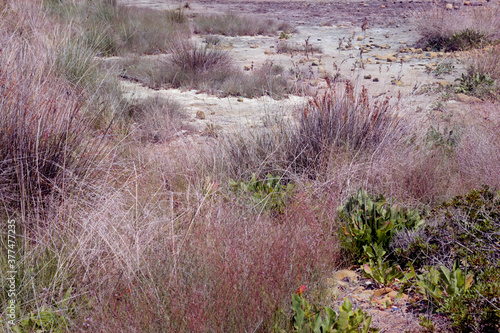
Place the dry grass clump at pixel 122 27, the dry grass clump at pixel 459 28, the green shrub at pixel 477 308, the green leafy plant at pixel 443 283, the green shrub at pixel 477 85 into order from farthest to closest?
the dry grass clump at pixel 459 28, the dry grass clump at pixel 122 27, the green shrub at pixel 477 85, the green leafy plant at pixel 443 283, the green shrub at pixel 477 308

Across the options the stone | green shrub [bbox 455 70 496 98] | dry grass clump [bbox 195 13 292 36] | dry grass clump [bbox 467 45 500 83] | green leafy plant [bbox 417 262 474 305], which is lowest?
green leafy plant [bbox 417 262 474 305]

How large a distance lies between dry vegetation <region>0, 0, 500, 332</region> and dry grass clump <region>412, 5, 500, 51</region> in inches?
253

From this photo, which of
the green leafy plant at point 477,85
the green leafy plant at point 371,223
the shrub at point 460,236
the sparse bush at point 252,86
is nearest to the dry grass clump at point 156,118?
the sparse bush at point 252,86

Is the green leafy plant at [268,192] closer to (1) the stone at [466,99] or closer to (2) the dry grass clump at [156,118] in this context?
(2) the dry grass clump at [156,118]

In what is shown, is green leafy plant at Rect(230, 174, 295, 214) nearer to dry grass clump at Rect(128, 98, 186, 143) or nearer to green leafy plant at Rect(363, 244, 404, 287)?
green leafy plant at Rect(363, 244, 404, 287)

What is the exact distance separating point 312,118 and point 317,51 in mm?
6791

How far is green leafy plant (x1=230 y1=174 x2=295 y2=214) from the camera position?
8.59 feet

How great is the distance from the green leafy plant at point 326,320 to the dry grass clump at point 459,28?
28.3ft

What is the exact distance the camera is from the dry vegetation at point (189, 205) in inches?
65.8

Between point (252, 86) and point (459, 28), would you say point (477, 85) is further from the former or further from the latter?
point (459, 28)

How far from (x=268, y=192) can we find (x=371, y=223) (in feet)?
2.49

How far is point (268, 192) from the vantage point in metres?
2.86

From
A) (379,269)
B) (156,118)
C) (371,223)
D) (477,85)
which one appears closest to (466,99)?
(477,85)

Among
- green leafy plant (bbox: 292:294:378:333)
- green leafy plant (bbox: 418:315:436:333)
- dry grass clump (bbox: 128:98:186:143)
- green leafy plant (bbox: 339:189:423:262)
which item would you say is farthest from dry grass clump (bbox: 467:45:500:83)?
green leafy plant (bbox: 292:294:378:333)
